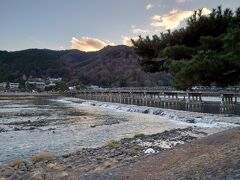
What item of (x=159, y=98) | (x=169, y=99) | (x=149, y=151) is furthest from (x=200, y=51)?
(x=159, y=98)

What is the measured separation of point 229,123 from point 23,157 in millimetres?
24314

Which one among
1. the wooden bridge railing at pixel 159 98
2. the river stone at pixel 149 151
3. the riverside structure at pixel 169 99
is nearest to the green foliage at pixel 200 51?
the river stone at pixel 149 151

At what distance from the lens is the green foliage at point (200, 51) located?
12742 millimetres

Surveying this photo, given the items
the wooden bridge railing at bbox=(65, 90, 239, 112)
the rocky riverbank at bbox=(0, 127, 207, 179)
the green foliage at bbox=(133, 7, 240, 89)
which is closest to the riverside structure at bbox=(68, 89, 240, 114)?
the wooden bridge railing at bbox=(65, 90, 239, 112)

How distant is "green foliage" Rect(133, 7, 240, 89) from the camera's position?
12.7 meters

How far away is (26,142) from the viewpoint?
26547 mm

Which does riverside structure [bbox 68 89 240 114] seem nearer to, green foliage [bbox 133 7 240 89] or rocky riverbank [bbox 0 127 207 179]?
rocky riverbank [bbox 0 127 207 179]

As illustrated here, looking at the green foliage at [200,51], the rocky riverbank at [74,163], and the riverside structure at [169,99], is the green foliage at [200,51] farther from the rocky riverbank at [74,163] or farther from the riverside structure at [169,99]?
the riverside structure at [169,99]

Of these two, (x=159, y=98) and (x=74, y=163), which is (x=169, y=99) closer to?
(x=159, y=98)

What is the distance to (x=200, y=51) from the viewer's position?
13.6 m

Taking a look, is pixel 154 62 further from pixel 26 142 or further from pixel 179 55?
pixel 26 142

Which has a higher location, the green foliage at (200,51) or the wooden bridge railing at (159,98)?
the green foliage at (200,51)

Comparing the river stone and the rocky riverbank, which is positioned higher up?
the river stone

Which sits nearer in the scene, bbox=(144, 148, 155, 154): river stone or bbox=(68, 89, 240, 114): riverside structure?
bbox=(144, 148, 155, 154): river stone
